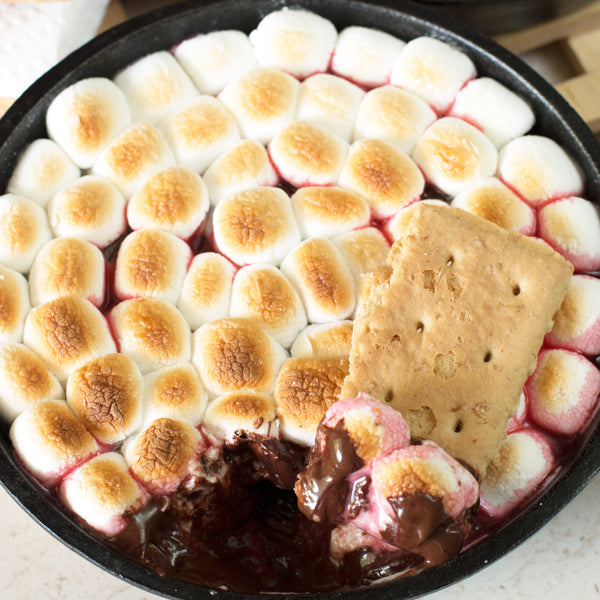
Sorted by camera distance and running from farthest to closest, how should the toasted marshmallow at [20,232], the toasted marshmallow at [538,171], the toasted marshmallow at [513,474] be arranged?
the toasted marshmallow at [538,171] < the toasted marshmallow at [20,232] < the toasted marshmallow at [513,474]

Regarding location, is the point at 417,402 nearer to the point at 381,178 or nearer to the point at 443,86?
the point at 381,178

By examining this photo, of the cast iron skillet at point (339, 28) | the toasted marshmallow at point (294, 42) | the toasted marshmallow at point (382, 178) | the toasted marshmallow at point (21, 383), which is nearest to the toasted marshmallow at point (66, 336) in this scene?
the toasted marshmallow at point (21, 383)

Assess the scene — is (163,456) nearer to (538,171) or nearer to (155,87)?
(155,87)

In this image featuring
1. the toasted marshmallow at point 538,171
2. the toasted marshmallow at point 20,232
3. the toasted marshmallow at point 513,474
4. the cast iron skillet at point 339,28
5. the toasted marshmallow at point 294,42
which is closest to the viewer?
the cast iron skillet at point 339,28

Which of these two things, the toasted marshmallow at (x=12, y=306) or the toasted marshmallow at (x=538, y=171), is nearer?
the toasted marshmallow at (x=12, y=306)

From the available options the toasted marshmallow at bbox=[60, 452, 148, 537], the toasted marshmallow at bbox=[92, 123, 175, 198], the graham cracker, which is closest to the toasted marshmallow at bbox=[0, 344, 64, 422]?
the toasted marshmallow at bbox=[60, 452, 148, 537]

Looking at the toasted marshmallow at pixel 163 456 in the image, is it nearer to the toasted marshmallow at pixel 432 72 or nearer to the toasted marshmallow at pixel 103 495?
the toasted marshmallow at pixel 103 495

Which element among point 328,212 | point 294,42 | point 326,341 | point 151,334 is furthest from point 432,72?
point 151,334
